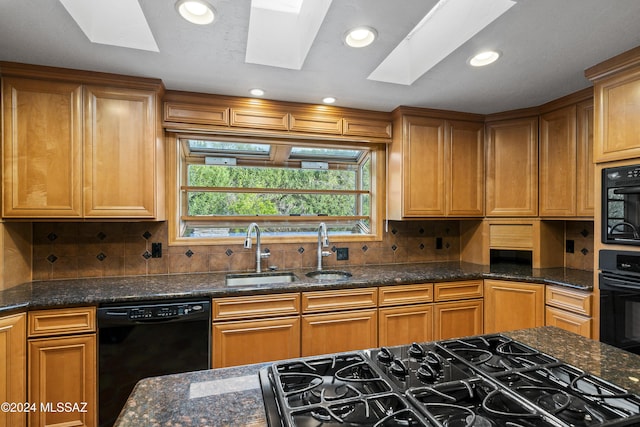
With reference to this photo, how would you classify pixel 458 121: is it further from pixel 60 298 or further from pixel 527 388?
pixel 60 298

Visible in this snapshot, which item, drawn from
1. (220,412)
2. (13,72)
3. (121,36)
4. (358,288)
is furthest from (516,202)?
(13,72)

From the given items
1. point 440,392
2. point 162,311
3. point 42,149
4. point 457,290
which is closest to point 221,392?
point 440,392

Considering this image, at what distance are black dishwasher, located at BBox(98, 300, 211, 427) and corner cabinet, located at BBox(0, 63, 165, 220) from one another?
0.71 meters

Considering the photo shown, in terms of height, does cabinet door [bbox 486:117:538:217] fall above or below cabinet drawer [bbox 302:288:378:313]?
above

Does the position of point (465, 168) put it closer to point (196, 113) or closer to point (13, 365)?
point (196, 113)

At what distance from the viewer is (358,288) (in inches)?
95.0

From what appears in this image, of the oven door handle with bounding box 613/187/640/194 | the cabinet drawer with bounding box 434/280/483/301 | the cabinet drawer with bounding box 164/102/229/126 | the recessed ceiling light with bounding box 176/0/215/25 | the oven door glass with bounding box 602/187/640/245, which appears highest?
the recessed ceiling light with bounding box 176/0/215/25

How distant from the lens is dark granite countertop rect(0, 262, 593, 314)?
1.91m

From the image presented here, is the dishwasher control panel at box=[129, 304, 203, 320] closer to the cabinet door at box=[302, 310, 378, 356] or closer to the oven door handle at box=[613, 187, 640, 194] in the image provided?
the cabinet door at box=[302, 310, 378, 356]

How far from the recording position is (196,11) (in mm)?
1541

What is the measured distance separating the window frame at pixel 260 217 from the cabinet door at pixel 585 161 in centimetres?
157

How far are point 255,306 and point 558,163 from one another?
108 inches

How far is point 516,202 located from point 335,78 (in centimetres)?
203

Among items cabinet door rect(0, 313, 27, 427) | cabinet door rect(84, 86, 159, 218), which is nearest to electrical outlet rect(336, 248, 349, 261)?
cabinet door rect(84, 86, 159, 218)
